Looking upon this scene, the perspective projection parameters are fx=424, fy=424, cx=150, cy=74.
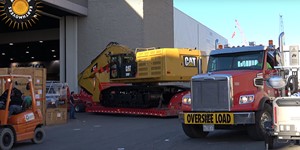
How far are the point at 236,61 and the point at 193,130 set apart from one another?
2.50 m

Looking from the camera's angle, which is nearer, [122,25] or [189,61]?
[189,61]

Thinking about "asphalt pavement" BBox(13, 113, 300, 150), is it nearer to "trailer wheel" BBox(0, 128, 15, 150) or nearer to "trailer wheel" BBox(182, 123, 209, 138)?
"trailer wheel" BBox(182, 123, 209, 138)

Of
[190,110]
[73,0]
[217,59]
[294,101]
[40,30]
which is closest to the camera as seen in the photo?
[294,101]

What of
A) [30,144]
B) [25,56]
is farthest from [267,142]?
[25,56]

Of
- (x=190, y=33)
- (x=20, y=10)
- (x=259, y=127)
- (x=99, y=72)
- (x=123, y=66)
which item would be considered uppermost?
(x=190, y=33)

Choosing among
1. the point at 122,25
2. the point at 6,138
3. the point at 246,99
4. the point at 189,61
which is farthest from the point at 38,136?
the point at 122,25

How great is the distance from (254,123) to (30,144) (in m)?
6.59

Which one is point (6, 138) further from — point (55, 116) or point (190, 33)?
point (190, 33)

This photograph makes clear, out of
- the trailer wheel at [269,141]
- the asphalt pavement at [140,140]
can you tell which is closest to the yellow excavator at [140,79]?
the asphalt pavement at [140,140]

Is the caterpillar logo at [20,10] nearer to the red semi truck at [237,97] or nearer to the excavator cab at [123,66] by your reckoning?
the excavator cab at [123,66]

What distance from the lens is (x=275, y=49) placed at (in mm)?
12922

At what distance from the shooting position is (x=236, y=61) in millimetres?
12953

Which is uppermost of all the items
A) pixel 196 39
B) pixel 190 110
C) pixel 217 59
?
pixel 196 39

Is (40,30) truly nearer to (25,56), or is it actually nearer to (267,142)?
(25,56)
